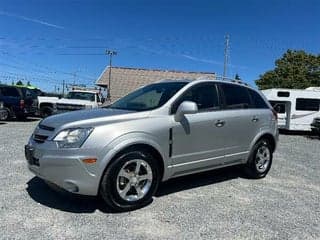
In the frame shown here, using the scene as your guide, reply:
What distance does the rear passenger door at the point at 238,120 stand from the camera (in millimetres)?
6250

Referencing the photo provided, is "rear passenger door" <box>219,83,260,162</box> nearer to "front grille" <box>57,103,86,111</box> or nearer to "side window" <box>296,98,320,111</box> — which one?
"front grille" <box>57,103,86,111</box>

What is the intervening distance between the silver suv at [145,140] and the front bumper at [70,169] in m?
0.01

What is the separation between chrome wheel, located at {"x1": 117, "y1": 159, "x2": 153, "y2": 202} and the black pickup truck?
15.5m

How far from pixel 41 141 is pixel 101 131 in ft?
2.75

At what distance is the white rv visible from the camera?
1986cm

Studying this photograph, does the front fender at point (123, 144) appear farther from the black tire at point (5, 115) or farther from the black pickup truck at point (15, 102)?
the black pickup truck at point (15, 102)

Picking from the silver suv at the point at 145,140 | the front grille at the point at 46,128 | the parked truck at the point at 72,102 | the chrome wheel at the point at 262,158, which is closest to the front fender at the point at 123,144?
the silver suv at the point at 145,140

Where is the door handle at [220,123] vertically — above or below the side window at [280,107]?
below

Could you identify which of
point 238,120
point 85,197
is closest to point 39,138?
point 85,197

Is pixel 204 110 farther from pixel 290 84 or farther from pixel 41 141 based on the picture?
pixel 290 84

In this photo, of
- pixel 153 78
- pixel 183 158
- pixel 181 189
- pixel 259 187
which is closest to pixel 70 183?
pixel 183 158

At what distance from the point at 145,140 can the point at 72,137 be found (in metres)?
0.94

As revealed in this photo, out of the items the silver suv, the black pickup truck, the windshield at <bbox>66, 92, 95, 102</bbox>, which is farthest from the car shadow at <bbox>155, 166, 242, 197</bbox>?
the black pickup truck

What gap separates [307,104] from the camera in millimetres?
20062
